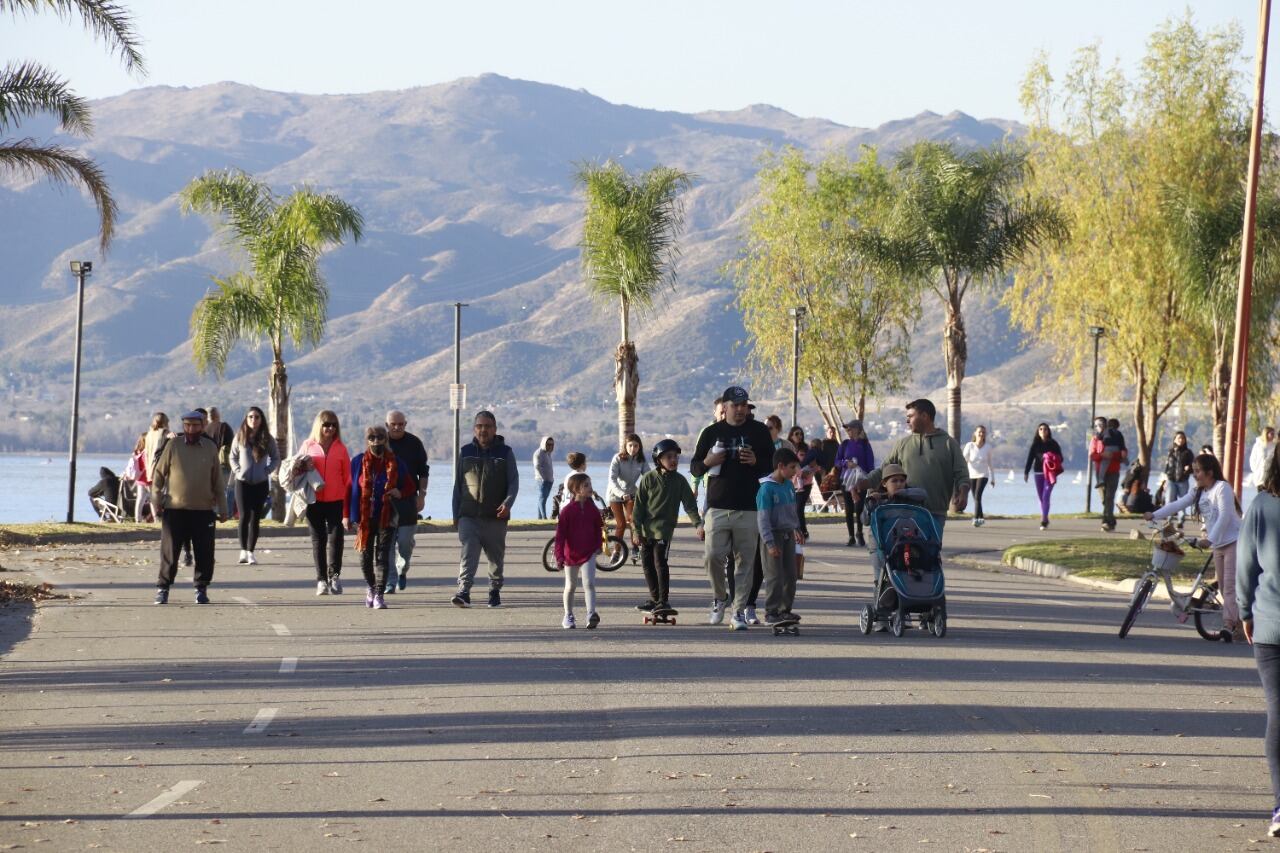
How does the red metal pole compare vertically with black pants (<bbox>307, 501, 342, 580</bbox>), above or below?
above

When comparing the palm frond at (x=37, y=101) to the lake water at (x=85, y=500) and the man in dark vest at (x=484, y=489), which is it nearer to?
the man in dark vest at (x=484, y=489)

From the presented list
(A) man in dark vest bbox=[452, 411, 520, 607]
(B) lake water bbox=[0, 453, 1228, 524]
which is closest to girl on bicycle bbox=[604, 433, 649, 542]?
(A) man in dark vest bbox=[452, 411, 520, 607]

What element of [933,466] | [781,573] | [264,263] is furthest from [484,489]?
[264,263]

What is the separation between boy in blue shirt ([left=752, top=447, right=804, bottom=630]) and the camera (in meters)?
15.8

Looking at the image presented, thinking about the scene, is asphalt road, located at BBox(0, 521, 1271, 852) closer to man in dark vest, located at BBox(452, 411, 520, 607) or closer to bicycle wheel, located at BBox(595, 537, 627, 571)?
man in dark vest, located at BBox(452, 411, 520, 607)

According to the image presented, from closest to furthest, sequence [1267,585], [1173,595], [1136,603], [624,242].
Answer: [1267,585] < [1136,603] < [1173,595] < [624,242]

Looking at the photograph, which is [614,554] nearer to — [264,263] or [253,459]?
[253,459]

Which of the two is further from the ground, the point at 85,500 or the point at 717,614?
the point at 85,500

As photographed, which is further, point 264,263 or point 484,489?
point 264,263

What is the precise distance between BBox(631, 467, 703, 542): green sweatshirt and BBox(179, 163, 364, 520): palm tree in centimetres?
2581

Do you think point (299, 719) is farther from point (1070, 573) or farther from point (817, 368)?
point (817, 368)

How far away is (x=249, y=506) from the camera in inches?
948

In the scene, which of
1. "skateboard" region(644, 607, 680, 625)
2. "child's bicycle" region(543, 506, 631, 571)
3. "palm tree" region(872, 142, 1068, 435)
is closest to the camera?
"skateboard" region(644, 607, 680, 625)

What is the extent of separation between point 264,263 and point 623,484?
19548 millimetres
